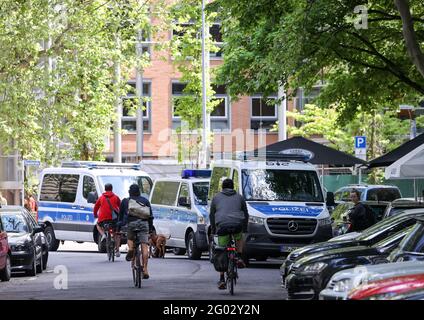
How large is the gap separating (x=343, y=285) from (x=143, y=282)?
976cm

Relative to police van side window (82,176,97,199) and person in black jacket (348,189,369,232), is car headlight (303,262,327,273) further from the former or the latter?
police van side window (82,176,97,199)

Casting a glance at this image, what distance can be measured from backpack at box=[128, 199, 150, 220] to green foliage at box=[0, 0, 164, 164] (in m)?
11.1

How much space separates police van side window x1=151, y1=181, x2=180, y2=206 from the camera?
32125 millimetres

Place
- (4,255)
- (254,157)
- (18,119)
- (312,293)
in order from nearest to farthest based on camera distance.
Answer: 1. (312,293)
2. (4,255)
3. (254,157)
4. (18,119)

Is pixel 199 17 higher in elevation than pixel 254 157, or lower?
higher

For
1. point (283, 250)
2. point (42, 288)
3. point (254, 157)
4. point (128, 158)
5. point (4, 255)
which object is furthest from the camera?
point (128, 158)

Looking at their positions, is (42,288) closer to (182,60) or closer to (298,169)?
(298,169)

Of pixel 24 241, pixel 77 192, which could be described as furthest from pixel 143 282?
pixel 77 192

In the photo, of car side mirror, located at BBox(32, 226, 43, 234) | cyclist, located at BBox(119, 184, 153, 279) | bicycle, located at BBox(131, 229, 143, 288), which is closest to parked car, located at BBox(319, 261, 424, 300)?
bicycle, located at BBox(131, 229, 143, 288)

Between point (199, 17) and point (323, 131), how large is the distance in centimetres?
1324

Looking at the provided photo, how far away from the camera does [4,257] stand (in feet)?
75.8

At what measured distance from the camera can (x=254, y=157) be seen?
27.8 m

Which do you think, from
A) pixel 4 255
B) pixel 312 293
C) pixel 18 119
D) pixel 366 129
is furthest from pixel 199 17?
pixel 312 293

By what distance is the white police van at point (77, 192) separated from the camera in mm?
35719
